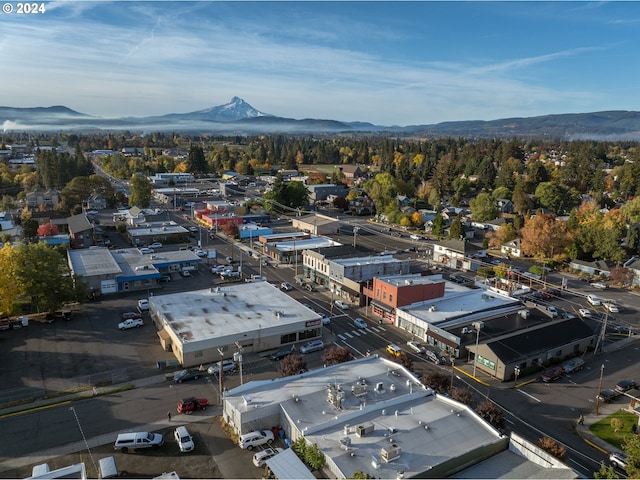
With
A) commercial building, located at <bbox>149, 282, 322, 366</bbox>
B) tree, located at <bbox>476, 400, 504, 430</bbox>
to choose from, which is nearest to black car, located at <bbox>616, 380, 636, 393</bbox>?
tree, located at <bbox>476, 400, 504, 430</bbox>

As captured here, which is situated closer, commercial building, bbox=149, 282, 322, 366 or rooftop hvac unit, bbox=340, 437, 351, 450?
rooftop hvac unit, bbox=340, 437, 351, 450

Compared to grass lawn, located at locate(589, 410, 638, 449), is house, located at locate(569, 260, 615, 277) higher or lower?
higher

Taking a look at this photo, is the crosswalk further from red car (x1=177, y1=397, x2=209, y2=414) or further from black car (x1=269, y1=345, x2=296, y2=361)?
red car (x1=177, y1=397, x2=209, y2=414)

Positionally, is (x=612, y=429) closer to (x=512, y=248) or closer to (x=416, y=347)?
(x=416, y=347)

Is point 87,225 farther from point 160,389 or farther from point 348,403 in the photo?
point 348,403

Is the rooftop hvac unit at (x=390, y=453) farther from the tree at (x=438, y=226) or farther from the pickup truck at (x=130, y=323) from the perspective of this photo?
the tree at (x=438, y=226)

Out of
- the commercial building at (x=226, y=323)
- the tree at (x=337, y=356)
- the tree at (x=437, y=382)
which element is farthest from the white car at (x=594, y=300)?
the tree at (x=337, y=356)

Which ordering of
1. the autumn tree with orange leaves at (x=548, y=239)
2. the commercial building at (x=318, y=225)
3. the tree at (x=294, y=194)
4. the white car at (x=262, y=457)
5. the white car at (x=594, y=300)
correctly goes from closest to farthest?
the white car at (x=262, y=457), the white car at (x=594, y=300), the autumn tree with orange leaves at (x=548, y=239), the commercial building at (x=318, y=225), the tree at (x=294, y=194)
